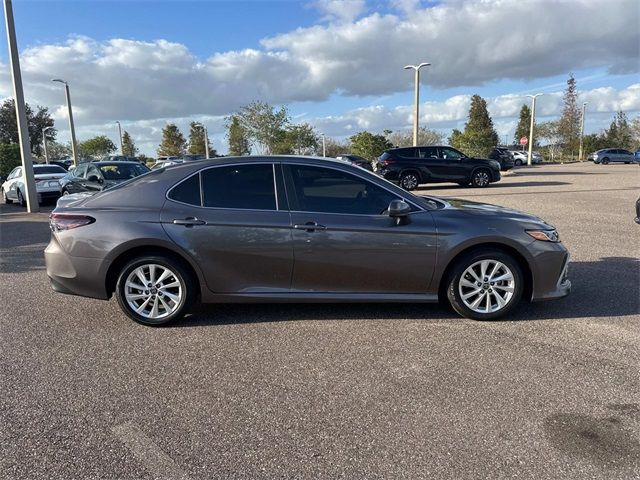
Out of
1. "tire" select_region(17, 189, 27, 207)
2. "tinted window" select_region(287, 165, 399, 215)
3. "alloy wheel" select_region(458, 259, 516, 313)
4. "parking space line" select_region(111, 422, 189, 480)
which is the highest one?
"tinted window" select_region(287, 165, 399, 215)

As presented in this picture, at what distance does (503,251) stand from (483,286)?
0.38 metres

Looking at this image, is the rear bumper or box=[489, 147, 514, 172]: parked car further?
box=[489, 147, 514, 172]: parked car

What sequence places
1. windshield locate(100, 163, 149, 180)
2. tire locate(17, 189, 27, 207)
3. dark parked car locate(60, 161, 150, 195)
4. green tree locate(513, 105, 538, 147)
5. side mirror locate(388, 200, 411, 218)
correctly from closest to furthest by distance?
1. side mirror locate(388, 200, 411, 218)
2. dark parked car locate(60, 161, 150, 195)
3. windshield locate(100, 163, 149, 180)
4. tire locate(17, 189, 27, 207)
5. green tree locate(513, 105, 538, 147)

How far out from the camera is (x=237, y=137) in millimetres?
45656

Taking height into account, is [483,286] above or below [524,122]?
below

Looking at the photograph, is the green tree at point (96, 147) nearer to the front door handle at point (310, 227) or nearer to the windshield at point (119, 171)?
the windshield at point (119, 171)

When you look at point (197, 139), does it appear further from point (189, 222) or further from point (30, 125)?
point (189, 222)

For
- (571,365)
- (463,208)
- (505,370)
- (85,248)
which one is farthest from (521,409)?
(85,248)

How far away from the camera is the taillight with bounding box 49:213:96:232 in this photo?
4.70 meters

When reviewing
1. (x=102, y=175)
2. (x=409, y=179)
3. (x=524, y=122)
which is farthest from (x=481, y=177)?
(x=524, y=122)

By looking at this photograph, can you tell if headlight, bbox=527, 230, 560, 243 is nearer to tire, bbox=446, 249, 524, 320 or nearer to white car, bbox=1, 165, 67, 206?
tire, bbox=446, 249, 524, 320

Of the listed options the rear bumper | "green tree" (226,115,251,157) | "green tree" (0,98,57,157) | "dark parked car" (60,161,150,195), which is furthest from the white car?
"green tree" (0,98,57,157)

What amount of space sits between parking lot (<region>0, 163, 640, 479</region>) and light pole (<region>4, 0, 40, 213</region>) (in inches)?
415

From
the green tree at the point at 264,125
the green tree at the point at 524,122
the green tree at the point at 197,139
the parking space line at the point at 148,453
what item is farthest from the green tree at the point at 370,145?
the parking space line at the point at 148,453
